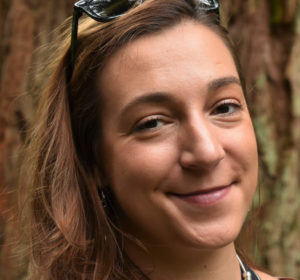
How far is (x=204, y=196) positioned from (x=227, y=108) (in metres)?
0.36

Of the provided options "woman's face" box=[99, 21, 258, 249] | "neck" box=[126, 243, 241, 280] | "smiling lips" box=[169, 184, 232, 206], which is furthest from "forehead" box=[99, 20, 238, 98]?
"neck" box=[126, 243, 241, 280]

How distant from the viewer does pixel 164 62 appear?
172cm

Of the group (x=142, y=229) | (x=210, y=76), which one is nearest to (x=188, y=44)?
(x=210, y=76)

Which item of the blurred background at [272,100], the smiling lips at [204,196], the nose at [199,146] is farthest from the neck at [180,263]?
the blurred background at [272,100]

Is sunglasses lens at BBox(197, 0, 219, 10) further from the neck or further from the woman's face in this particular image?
the neck

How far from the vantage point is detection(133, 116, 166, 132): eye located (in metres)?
1.72

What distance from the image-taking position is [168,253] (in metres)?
1.86

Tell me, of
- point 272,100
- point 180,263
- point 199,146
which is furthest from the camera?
point 272,100

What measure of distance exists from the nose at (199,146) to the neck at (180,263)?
38 cm

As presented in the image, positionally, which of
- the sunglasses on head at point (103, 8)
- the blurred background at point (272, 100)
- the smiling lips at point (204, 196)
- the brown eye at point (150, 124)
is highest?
the sunglasses on head at point (103, 8)

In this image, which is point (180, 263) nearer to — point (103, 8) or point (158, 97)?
point (158, 97)

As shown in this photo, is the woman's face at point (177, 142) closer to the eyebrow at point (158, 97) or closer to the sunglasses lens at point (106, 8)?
the eyebrow at point (158, 97)

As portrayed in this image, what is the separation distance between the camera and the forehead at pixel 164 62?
1712 mm

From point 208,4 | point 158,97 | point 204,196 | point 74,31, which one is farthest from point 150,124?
point 208,4
